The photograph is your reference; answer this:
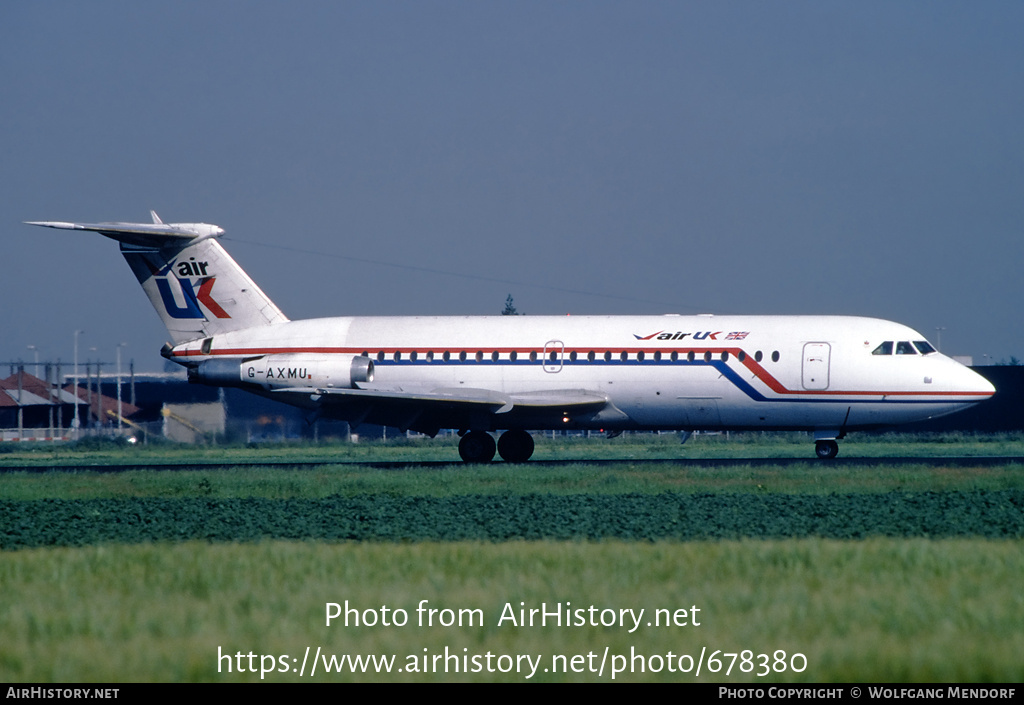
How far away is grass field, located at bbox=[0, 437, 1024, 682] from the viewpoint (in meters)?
8.38

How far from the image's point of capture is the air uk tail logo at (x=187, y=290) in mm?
35094

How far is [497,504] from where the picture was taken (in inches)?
802

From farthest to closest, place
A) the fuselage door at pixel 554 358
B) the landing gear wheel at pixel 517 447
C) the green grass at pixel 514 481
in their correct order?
the landing gear wheel at pixel 517 447, the fuselage door at pixel 554 358, the green grass at pixel 514 481

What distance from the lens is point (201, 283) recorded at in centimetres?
3512

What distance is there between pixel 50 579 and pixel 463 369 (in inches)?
816

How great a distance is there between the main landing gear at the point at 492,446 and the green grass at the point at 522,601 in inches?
722

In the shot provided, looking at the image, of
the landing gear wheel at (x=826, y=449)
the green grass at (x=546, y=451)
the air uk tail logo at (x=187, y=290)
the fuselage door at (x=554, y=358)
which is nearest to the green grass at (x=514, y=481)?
the landing gear wheel at (x=826, y=449)

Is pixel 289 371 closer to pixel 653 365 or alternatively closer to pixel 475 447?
pixel 475 447

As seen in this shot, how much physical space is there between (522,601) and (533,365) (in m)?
22.0

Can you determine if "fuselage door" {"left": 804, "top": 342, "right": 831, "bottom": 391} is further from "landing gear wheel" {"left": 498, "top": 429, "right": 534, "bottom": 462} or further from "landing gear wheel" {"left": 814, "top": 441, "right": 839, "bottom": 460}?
"landing gear wheel" {"left": 498, "top": 429, "right": 534, "bottom": 462}

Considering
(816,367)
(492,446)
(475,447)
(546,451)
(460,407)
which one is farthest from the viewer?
(546,451)

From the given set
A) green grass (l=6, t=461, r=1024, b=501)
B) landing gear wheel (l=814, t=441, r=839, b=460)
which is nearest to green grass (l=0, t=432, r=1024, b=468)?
landing gear wheel (l=814, t=441, r=839, b=460)

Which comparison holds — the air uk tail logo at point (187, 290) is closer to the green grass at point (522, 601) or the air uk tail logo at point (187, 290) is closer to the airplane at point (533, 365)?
the airplane at point (533, 365)

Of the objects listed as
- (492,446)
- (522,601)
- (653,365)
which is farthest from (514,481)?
(522,601)
